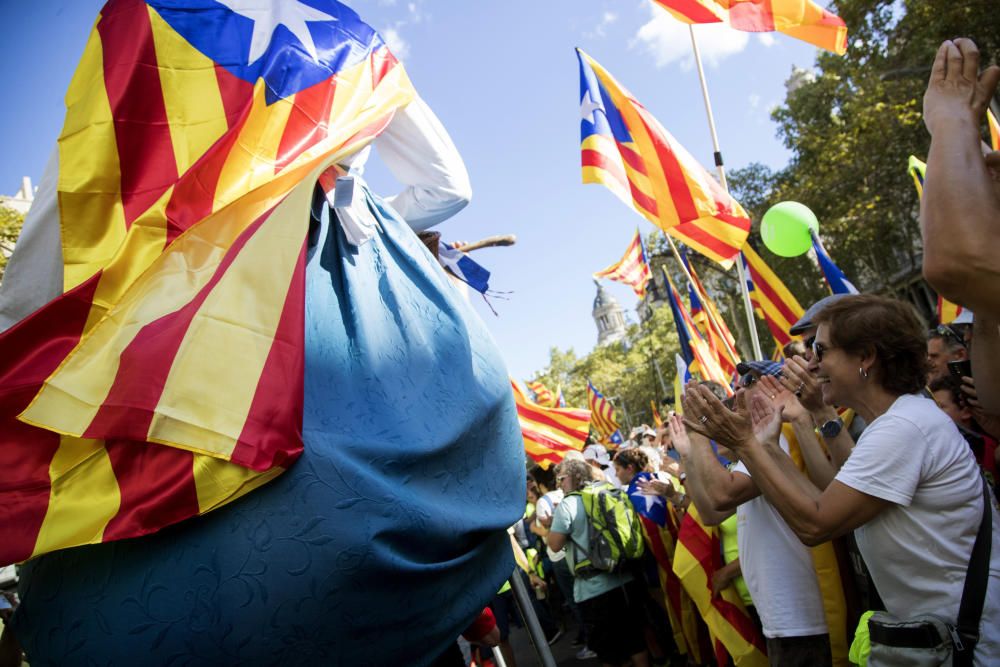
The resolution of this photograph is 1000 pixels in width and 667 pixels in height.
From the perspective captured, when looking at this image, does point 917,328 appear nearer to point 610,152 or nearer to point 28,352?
point 28,352

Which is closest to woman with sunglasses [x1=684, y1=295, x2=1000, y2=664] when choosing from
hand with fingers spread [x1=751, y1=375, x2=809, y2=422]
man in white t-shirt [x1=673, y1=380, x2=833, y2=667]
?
hand with fingers spread [x1=751, y1=375, x2=809, y2=422]

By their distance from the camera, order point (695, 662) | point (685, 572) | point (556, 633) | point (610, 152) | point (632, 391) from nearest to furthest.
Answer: point (685, 572), point (695, 662), point (610, 152), point (556, 633), point (632, 391)

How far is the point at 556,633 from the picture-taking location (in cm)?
971

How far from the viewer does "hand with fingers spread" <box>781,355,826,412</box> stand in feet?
10.2

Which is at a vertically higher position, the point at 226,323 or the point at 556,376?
the point at 226,323

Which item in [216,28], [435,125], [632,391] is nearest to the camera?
[216,28]

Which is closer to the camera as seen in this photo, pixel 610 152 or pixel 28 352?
pixel 28 352

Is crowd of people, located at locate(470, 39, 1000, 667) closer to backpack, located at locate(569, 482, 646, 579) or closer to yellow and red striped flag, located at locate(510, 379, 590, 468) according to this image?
backpack, located at locate(569, 482, 646, 579)

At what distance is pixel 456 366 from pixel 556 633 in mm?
9003

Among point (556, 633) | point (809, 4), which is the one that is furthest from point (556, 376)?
point (809, 4)

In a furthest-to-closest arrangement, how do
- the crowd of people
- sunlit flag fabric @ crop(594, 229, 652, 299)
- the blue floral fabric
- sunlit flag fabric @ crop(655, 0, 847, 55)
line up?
sunlit flag fabric @ crop(594, 229, 652, 299) < sunlit flag fabric @ crop(655, 0, 847, 55) < the crowd of people < the blue floral fabric

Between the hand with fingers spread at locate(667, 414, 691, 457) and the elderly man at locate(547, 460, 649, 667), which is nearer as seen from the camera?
the hand with fingers spread at locate(667, 414, 691, 457)

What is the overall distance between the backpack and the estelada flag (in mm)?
4335

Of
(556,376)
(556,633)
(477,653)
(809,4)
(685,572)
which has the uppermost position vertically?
(809,4)
